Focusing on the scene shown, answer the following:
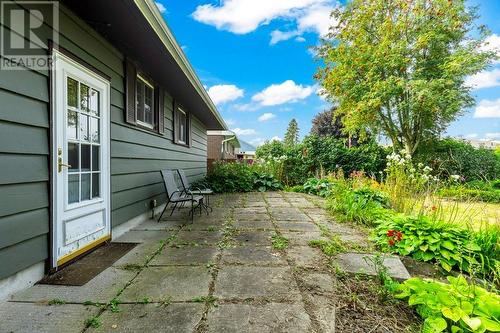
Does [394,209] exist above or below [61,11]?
below

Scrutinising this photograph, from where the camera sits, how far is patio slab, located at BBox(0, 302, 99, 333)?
58.1 inches

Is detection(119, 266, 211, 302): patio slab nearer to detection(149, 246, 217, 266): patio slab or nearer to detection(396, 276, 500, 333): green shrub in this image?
detection(149, 246, 217, 266): patio slab

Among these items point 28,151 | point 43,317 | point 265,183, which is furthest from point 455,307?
point 265,183

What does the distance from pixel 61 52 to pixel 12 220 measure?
1450mm

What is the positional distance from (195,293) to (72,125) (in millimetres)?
1956

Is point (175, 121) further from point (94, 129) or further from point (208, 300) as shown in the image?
point (208, 300)

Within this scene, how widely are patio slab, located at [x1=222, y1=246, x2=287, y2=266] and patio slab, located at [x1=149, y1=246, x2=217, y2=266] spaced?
17 centimetres

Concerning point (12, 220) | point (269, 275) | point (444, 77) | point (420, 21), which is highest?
point (420, 21)

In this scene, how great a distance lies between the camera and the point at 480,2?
9.19 m

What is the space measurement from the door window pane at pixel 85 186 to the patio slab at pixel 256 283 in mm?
1625

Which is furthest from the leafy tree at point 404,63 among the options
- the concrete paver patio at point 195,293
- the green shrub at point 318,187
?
the concrete paver patio at point 195,293

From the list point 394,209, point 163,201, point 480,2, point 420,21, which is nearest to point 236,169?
point 163,201

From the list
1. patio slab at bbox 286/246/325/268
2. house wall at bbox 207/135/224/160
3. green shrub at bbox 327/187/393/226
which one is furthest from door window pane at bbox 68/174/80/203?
house wall at bbox 207/135/224/160

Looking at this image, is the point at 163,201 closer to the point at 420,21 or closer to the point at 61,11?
the point at 61,11
